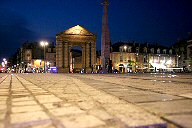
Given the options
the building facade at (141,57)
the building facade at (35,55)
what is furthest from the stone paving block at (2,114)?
the building facade at (35,55)

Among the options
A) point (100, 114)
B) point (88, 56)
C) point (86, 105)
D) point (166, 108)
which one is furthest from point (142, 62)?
point (100, 114)

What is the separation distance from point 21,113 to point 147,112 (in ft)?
7.99

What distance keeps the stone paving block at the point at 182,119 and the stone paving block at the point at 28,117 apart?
218 cm

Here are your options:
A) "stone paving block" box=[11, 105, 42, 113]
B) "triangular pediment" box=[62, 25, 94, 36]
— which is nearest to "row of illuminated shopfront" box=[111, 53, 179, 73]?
"triangular pediment" box=[62, 25, 94, 36]

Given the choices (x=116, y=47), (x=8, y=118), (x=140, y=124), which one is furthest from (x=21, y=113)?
(x=116, y=47)

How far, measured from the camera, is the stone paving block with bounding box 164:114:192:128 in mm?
3736

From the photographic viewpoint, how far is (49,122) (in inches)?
158

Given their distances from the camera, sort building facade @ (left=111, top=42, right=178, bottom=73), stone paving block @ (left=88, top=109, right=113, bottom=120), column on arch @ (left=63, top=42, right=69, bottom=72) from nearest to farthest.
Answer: stone paving block @ (left=88, top=109, right=113, bottom=120) → column on arch @ (left=63, top=42, right=69, bottom=72) → building facade @ (left=111, top=42, right=178, bottom=73)

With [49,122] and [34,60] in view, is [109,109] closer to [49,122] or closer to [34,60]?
[49,122]

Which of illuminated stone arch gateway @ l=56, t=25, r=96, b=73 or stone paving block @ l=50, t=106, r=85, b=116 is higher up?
illuminated stone arch gateway @ l=56, t=25, r=96, b=73

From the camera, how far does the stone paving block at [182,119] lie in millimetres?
3736

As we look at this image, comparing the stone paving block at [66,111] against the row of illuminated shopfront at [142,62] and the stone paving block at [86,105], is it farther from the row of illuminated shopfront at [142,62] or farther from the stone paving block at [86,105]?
the row of illuminated shopfront at [142,62]

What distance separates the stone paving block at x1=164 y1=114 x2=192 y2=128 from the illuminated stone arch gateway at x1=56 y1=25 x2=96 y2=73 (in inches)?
2704

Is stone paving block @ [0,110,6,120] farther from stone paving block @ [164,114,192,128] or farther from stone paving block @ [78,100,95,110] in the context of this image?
stone paving block @ [164,114,192,128]
